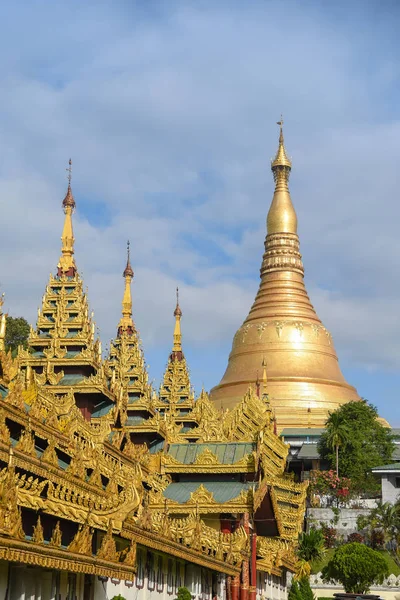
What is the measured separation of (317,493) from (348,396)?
57.9 ft

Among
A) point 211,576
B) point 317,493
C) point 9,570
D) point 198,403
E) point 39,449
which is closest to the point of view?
point 9,570

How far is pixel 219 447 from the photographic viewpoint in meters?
30.1

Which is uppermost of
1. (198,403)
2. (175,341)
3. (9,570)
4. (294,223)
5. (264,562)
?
(294,223)

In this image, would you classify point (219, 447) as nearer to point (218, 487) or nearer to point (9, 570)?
point (218, 487)

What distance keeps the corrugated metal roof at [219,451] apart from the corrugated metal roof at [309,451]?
27.3 meters

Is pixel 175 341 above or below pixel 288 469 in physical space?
above

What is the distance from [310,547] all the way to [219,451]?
12.5 meters

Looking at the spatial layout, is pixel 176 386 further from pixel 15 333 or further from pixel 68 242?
pixel 68 242

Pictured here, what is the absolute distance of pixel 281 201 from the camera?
71.4 meters

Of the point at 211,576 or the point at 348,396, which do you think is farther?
the point at 348,396

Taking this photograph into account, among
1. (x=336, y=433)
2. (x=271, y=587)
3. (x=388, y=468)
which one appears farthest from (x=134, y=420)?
(x=336, y=433)

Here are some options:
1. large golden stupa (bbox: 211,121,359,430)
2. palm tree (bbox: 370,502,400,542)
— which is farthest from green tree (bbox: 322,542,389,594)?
large golden stupa (bbox: 211,121,359,430)

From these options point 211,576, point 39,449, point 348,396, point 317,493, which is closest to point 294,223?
point 348,396

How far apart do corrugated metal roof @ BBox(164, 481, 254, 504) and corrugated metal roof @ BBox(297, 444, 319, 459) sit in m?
28.4
